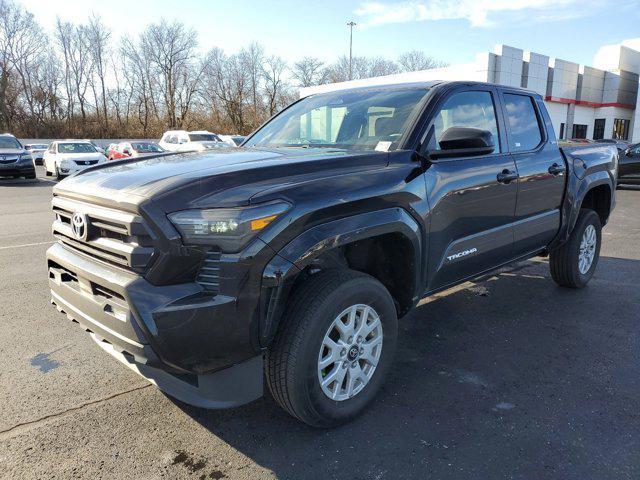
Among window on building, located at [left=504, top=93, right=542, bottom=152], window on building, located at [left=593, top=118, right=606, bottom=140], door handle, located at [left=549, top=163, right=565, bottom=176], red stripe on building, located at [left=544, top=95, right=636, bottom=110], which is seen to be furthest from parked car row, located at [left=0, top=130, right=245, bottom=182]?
window on building, located at [left=593, top=118, right=606, bottom=140]

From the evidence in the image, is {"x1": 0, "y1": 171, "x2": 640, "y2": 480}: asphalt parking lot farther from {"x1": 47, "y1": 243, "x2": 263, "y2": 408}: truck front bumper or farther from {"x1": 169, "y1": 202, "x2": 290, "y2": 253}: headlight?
{"x1": 169, "y1": 202, "x2": 290, "y2": 253}: headlight

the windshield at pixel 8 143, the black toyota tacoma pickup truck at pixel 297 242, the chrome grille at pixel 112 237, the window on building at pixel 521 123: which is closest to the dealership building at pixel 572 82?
the windshield at pixel 8 143

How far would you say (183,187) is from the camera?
90.2 inches

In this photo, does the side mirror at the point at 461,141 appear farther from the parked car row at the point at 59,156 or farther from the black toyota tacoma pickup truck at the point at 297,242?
the parked car row at the point at 59,156

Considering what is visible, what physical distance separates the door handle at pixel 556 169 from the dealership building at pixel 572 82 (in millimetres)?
27290

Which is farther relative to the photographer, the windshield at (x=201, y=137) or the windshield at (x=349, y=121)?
the windshield at (x=201, y=137)

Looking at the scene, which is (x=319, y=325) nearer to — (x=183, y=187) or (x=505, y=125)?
(x=183, y=187)

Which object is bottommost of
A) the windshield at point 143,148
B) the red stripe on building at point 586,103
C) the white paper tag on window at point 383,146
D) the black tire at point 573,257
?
the black tire at point 573,257

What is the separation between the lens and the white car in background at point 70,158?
18484mm

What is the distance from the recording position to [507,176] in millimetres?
3797

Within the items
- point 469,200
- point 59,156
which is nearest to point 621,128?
point 59,156

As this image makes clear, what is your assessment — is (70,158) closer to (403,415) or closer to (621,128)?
(403,415)

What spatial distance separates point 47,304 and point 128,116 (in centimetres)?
6210

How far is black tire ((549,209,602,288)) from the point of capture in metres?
5.05
